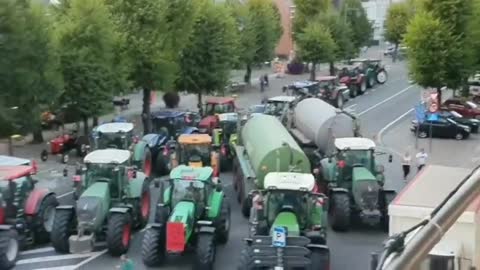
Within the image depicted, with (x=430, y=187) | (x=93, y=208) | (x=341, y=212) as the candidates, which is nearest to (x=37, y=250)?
(x=93, y=208)

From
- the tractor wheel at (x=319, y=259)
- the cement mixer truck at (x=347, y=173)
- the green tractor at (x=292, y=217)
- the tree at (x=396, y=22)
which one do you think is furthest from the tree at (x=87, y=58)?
the tree at (x=396, y=22)

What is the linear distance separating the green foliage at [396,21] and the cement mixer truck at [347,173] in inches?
1917

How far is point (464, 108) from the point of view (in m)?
40.3

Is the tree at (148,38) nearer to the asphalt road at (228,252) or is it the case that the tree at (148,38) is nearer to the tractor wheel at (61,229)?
the asphalt road at (228,252)

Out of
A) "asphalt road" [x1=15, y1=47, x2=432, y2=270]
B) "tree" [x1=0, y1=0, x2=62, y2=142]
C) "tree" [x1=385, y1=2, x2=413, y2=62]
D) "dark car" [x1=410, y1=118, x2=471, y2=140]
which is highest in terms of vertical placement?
"tree" [x1=385, y1=2, x2=413, y2=62]

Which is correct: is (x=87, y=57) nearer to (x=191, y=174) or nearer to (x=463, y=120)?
(x=191, y=174)

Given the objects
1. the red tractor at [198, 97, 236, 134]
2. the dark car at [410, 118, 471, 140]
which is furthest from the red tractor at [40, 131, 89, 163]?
the dark car at [410, 118, 471, 140]

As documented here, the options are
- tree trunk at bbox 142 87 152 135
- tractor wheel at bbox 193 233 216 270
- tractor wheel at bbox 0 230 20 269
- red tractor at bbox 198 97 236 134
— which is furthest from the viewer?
tree trunk at bbox 142 87 152 135

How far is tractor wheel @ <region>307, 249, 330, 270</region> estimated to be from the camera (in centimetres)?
1553

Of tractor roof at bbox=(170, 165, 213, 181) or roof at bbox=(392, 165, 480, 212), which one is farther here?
tractor roof at bbox=(170, 165, 213, 181)

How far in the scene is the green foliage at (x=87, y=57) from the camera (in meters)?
32.7

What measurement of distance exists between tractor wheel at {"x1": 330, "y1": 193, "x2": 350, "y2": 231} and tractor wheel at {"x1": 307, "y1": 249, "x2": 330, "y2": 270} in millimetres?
4579

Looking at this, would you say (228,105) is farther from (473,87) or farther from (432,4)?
(473,87)

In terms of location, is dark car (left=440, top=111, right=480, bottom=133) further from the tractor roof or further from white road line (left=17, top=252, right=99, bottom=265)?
white road line (left=17, top=252, right=99, bottom=265)
